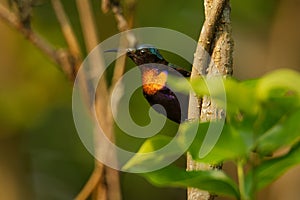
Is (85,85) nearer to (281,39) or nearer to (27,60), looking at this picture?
(281,39)

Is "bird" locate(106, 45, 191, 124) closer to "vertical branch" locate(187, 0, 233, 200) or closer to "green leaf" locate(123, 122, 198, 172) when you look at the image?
"vertical branch" locate(187, 0, 233, 200)

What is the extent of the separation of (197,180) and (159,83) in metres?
0.66

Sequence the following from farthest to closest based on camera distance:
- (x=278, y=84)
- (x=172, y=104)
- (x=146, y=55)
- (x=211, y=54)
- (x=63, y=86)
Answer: (x=63, y=86) → (x=146, y=55) → (x=172, y=104) → (x=211, y=54) → (x=278, y=84)

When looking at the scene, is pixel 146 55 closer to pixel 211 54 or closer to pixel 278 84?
pixel 211 54

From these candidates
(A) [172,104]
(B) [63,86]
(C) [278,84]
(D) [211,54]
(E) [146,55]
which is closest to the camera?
(C) [278,84]

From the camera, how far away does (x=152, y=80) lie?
137 cm

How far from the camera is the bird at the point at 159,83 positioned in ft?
4.24

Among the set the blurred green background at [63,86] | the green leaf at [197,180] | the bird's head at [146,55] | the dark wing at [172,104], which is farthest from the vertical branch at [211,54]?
the blurred green background at [63,86]

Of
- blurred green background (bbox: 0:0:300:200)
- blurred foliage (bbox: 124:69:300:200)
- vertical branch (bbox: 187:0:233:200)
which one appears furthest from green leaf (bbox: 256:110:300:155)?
blurred green background (bbox: 0:0:300:200)

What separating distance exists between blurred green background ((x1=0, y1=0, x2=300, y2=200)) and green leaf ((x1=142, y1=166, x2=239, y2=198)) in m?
2.36

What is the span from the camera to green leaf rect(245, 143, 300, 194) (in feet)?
2.19

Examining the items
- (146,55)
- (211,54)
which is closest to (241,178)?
(211,54)

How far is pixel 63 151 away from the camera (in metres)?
4.21

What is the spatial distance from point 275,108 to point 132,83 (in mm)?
1039
